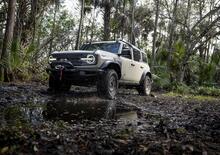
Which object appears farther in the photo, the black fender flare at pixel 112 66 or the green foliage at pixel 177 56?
the green foliage at pixel 177 56

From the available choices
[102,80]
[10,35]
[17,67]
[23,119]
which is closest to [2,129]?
[23,119]

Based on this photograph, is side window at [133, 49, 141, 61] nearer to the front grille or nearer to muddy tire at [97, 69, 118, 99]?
muddy tire at [97, 69, 118, 99]

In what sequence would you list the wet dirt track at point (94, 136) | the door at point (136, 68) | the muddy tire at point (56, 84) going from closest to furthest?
the wet dirt track at point (94, 136) < the muddy tire at point (56, 84) < the door at point (136, 68)

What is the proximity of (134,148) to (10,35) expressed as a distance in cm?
1099

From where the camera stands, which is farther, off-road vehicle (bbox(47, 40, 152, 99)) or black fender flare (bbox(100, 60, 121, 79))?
black fender flare (bbox(100, 60, 121, 79))

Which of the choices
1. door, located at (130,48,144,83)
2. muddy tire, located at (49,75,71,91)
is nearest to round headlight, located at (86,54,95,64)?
muddy tire, located at (49,75,71,91)

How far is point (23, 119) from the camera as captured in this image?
5.70 metres

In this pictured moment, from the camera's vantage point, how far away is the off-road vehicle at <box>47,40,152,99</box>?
10422 mm

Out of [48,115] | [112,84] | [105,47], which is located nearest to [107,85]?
[112,84]

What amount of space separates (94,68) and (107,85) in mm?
652

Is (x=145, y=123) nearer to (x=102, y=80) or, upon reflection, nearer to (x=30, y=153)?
(x=30, y=153)

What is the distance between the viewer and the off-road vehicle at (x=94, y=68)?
1042 centimetres

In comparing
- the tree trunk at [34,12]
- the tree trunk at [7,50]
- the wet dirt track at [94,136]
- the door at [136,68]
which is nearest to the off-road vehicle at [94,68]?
the door at [136,68]

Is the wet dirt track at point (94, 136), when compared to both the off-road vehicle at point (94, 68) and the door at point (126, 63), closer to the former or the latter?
the off-road vehicle at point (94, 68)
